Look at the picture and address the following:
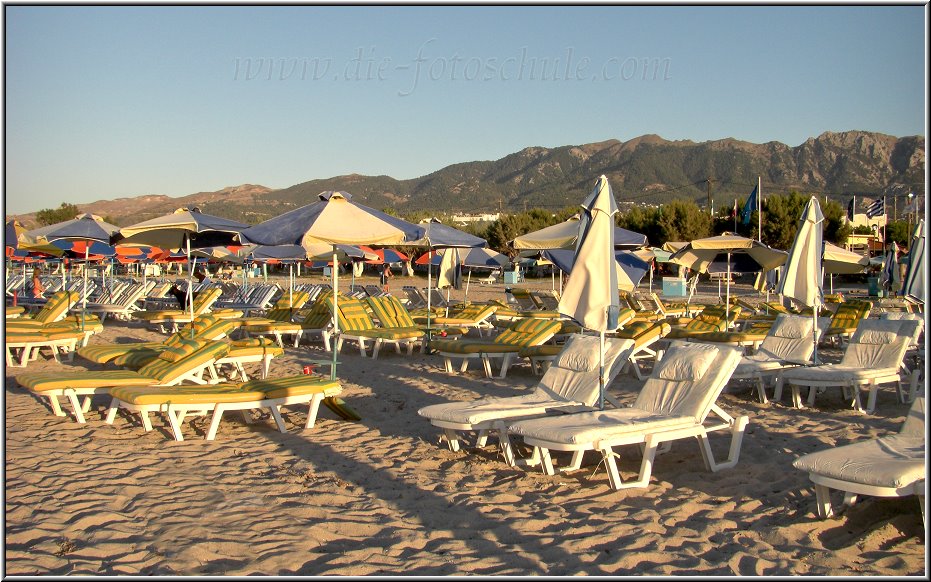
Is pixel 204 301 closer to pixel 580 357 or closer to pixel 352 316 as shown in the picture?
pixel 352 316

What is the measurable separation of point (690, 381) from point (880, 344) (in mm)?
3683

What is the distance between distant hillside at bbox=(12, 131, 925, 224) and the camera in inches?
4500

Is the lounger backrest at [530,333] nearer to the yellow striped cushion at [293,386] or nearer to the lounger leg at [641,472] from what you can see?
the yellow striped cushion at [293,386]

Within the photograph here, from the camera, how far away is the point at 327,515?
454 cm

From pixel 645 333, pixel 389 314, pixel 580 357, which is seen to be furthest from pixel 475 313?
pixel 580 357

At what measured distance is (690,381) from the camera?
5930mm

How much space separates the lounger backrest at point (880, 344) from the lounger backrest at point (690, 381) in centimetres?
317

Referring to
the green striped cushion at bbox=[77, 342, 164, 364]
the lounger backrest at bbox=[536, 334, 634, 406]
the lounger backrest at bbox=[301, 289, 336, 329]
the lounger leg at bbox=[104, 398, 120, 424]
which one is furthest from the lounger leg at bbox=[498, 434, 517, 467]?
Answer: the lounger backrest at bbox=[301, 289, 336, 329]

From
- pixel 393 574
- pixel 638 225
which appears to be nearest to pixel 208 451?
pixel 393 574

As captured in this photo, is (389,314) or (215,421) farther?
(389,314)

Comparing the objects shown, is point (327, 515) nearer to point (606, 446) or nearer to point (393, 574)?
point (393, 574)

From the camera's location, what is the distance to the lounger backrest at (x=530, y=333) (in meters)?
Result: 10.1

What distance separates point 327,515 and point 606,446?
1.78 metres

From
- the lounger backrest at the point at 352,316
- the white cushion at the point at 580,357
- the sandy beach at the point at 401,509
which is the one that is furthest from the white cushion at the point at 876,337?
the lounger backrest at the point at 352,316
